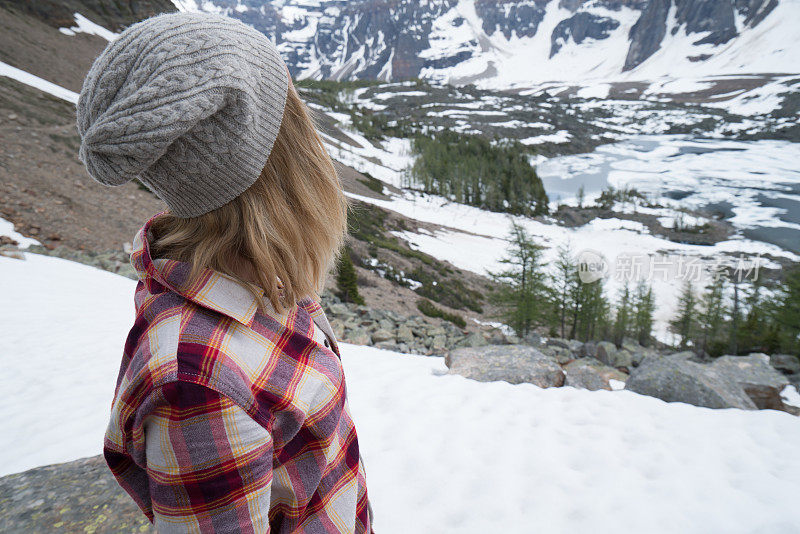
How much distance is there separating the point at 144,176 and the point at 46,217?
13561 millimetres

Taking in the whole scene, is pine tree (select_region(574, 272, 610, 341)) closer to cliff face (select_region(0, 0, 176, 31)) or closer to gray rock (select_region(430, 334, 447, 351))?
gray rock (select_region(430, 334, 447, 351))

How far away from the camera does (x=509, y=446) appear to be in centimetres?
360

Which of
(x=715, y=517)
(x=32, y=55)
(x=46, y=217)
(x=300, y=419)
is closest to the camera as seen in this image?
(x=300, y=419)

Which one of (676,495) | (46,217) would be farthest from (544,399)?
(46,217)

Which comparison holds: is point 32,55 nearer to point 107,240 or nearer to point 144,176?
point 107,240

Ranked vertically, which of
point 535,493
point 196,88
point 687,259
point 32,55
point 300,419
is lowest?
point 687,259

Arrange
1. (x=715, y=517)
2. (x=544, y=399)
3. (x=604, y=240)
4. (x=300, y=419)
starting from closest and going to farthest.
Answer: (x=300, y=419)
(x=715, y=517)
(x=544, y=399)
(x=604, y=240)

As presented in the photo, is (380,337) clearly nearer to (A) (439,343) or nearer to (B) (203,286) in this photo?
(A) (439,343)

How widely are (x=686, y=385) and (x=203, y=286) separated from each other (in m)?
5.21

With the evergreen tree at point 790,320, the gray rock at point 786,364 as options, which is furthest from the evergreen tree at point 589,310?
the gray rock at point 786,364

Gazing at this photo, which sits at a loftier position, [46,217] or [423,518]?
[46,217]

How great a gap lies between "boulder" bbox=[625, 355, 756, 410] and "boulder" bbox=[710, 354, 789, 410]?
1.62ft

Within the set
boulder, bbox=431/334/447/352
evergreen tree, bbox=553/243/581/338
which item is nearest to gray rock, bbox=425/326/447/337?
boulder, bbox=431/334/447/352

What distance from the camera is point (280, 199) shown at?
3.34ft
